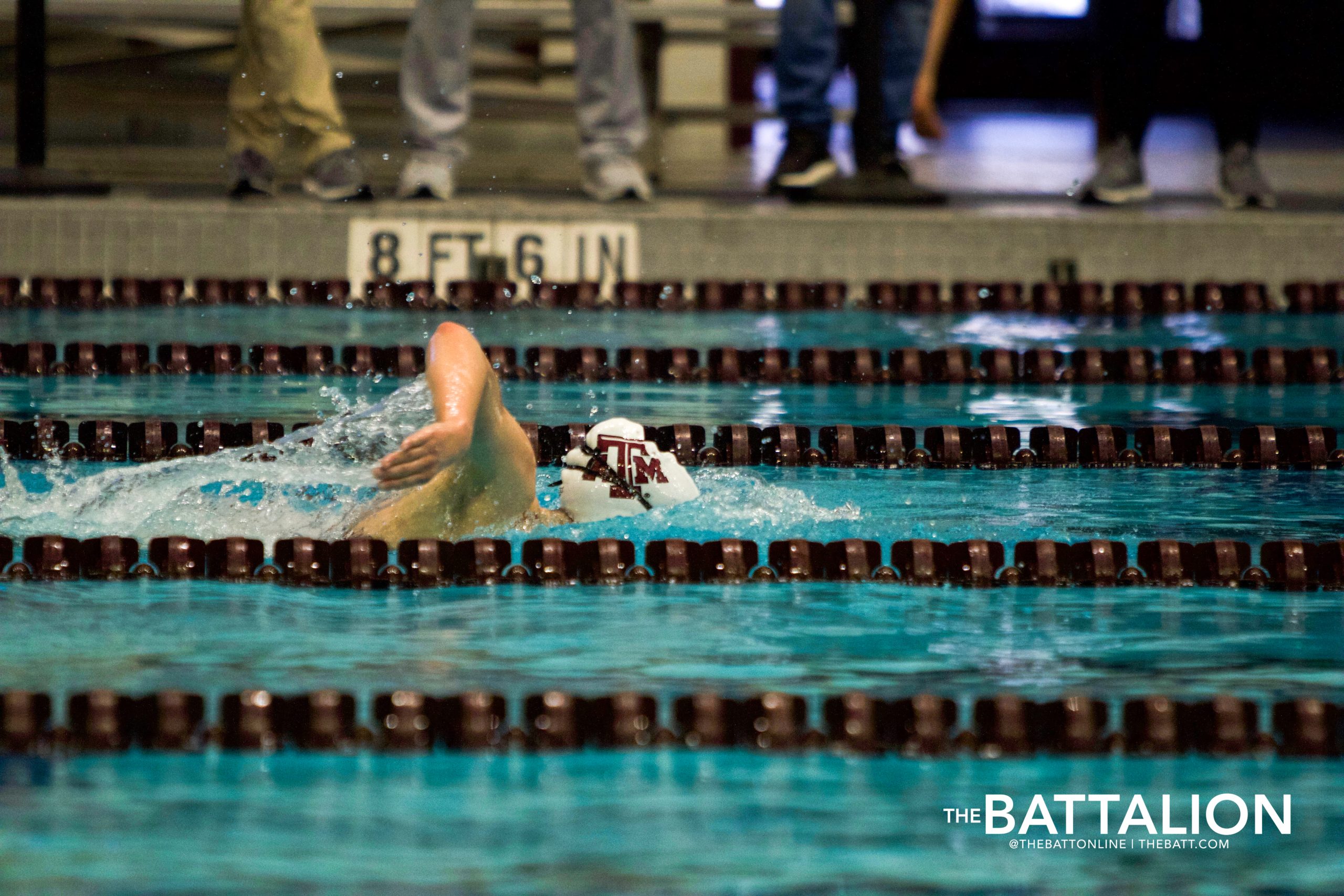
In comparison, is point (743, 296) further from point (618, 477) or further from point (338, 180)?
point (618, 477)

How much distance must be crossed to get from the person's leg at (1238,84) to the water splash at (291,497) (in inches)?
138

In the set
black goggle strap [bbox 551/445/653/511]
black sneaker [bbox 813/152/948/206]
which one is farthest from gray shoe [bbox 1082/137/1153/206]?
black goggle strap [bbox 551/445/653/511]

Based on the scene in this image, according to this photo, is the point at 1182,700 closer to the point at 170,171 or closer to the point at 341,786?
the point at 341,786

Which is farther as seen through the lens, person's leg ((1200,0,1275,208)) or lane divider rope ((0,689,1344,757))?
person's leg ((1200,0,1275,208))

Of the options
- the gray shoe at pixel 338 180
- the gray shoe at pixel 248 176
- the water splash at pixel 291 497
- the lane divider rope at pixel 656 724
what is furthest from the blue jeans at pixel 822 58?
the lane divider rope at pixel 656 724

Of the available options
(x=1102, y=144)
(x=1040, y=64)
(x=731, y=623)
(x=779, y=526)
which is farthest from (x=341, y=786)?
(x=1040, y=64)

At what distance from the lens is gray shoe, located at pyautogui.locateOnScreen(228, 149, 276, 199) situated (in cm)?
748

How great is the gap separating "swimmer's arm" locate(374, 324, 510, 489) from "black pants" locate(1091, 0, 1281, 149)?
4431mm

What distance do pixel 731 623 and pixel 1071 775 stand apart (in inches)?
36.6

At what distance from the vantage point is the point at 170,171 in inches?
361

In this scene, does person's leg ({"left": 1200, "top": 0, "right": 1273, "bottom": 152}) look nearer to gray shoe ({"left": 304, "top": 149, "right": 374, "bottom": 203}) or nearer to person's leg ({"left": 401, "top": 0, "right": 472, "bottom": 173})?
person's leg ({"left": 401, "top": 0, "right": 472, "bottom": 173})

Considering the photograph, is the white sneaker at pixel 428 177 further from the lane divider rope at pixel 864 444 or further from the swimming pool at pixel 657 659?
the lane divider rope at pixel 864 444

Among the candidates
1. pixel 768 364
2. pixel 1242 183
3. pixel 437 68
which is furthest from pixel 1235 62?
pixel 437 68

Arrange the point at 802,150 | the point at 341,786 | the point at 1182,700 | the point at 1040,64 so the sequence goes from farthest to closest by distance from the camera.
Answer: the point at 1040,64, the point at 802,150, the point at 1182,700, the point at 341,786
